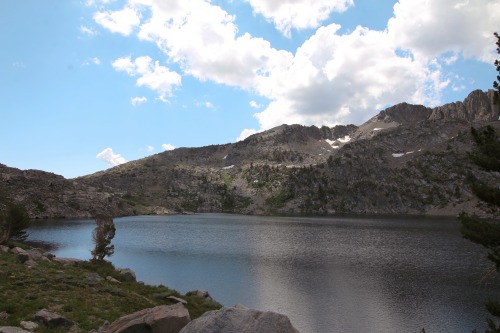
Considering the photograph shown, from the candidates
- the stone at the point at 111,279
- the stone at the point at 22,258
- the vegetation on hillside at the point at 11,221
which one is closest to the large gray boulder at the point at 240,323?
the stone at the point at 111,279

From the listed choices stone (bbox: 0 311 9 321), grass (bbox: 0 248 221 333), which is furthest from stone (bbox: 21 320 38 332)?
stone (bbox: 0 311 9 321)

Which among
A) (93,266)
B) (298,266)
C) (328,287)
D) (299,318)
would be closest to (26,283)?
(93,266)

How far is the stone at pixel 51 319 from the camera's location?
20391 mm

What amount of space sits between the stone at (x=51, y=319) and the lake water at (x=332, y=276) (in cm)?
2754

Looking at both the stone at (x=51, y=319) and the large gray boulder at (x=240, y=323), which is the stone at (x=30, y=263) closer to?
the stone at (x=51, y=319)

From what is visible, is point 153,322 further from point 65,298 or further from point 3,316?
point 65,298

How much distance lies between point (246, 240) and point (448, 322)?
78.4 metres

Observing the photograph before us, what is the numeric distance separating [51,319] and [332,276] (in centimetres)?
5468

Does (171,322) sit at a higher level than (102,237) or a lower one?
lower

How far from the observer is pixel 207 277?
63.2m

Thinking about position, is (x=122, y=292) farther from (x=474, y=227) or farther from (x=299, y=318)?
(x=474, y=227)

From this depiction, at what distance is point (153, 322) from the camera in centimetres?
1820

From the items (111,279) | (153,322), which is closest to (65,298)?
(153,322)

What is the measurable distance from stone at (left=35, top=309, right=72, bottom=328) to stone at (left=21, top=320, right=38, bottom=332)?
2.05ft
